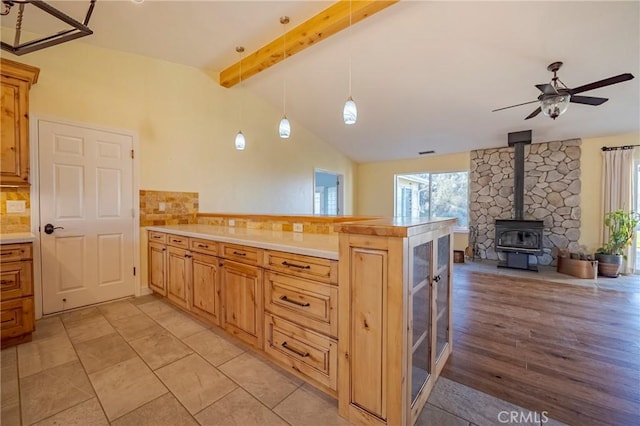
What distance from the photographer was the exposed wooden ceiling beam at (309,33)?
9.02 ft

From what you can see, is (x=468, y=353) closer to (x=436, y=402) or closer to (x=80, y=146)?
(x=436, y=402)

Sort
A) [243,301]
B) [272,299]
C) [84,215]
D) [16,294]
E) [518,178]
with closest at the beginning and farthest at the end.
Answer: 1. [272,299]
2. [243,301]
3. [16,294]
4. [84,215]
5. [518,178]

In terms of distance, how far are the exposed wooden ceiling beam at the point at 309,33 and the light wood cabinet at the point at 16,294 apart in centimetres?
320

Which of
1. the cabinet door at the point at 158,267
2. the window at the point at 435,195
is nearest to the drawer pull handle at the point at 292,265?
the cabinet door at the point at 158,267

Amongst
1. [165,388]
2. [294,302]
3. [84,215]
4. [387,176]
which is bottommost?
[165,388]

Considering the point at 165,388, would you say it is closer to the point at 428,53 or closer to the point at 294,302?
the point at 294,302

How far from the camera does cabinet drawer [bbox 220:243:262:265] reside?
205 centimetres

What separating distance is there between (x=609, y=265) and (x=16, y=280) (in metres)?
7.52

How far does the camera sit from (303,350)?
1.75m

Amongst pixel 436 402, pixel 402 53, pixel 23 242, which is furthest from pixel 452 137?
pixel 23 242

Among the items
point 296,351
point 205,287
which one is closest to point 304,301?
point 296,351

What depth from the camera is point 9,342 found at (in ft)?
7.40

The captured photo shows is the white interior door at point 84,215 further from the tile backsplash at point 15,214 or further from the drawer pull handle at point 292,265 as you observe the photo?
the drawer pull handle at point 292,265

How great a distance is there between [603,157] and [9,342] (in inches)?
322
